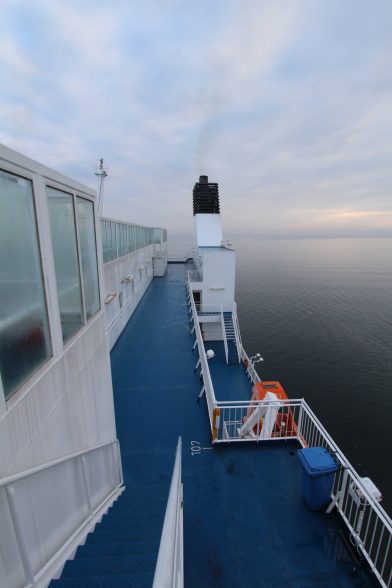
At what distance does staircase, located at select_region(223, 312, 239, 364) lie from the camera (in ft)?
44.9

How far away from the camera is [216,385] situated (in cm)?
1116

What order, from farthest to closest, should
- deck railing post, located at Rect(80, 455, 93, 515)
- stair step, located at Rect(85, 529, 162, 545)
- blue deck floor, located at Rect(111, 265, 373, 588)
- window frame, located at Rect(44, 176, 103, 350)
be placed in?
blue deck floor, located at Rect(111, 265, 373, 588), deck railing post, located at Rect(80, 455, 93, 515), stair step, located at Rect(85, 529, 162, 545), window frame, located at Rect(44, 176, 103, 350)

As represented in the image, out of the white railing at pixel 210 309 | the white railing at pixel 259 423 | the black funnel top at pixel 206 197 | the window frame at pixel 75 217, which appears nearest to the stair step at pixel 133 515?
the white railing at pixel 259 423

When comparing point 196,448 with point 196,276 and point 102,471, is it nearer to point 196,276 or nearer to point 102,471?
point 102,471

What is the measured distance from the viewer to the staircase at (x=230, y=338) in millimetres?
13680

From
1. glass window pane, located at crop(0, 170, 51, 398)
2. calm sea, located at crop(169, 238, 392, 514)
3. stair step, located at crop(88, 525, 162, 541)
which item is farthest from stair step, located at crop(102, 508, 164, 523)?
calm sea, located at crop(169, 238, 392, 514)

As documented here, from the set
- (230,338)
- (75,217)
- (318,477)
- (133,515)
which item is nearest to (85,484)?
(133,515)

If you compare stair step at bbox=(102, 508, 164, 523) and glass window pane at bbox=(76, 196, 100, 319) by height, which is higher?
glass window pane at bbox=(76, 196, 100, 319)

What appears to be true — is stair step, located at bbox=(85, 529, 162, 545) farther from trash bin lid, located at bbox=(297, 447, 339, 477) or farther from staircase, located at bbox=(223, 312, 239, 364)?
staircase, located at bbox=(223, 312, 239, 364)

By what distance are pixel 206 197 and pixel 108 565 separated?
910 inches

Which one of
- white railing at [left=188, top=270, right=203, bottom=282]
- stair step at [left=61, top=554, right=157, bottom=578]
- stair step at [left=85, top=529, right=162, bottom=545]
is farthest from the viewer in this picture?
white railing at [left=188, top=270, right=203, bottom=282]

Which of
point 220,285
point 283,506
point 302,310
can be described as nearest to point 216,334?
point 220,285

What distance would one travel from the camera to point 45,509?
2537mm

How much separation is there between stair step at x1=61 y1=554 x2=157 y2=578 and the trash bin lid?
252 centimetres
